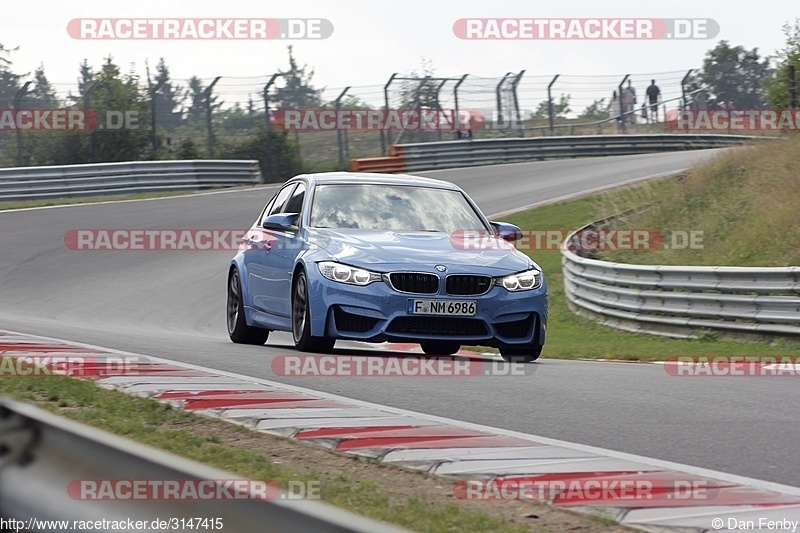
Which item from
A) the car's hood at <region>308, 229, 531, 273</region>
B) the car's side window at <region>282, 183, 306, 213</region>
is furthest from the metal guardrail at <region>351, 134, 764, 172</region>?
the car's hood at <region>308, 229, 531, 273</region>

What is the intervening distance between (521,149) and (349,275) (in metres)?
29.9

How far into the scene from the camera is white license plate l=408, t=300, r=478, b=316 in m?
9.14

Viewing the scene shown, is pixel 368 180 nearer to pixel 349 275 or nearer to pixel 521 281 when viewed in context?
pixel 349 275

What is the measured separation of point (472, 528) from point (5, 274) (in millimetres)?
16302

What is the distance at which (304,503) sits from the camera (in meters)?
2.56

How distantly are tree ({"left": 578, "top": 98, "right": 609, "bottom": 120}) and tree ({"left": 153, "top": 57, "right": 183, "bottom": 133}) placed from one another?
40.2ft

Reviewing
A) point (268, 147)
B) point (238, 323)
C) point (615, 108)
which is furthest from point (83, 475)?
point (615, 108)

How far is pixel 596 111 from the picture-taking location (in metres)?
40.6

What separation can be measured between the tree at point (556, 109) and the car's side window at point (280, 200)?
1004 inches

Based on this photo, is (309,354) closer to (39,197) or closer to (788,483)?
(788,483)

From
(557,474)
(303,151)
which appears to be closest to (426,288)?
(557,474)

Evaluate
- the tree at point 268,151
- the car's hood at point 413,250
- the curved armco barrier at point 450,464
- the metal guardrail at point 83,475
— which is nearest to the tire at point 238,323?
the car's hood at point 413,250

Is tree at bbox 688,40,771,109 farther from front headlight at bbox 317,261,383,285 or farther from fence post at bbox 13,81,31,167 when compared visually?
front headlight at bbox 317,261,383,285

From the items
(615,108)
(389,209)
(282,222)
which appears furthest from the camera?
(615,108)
